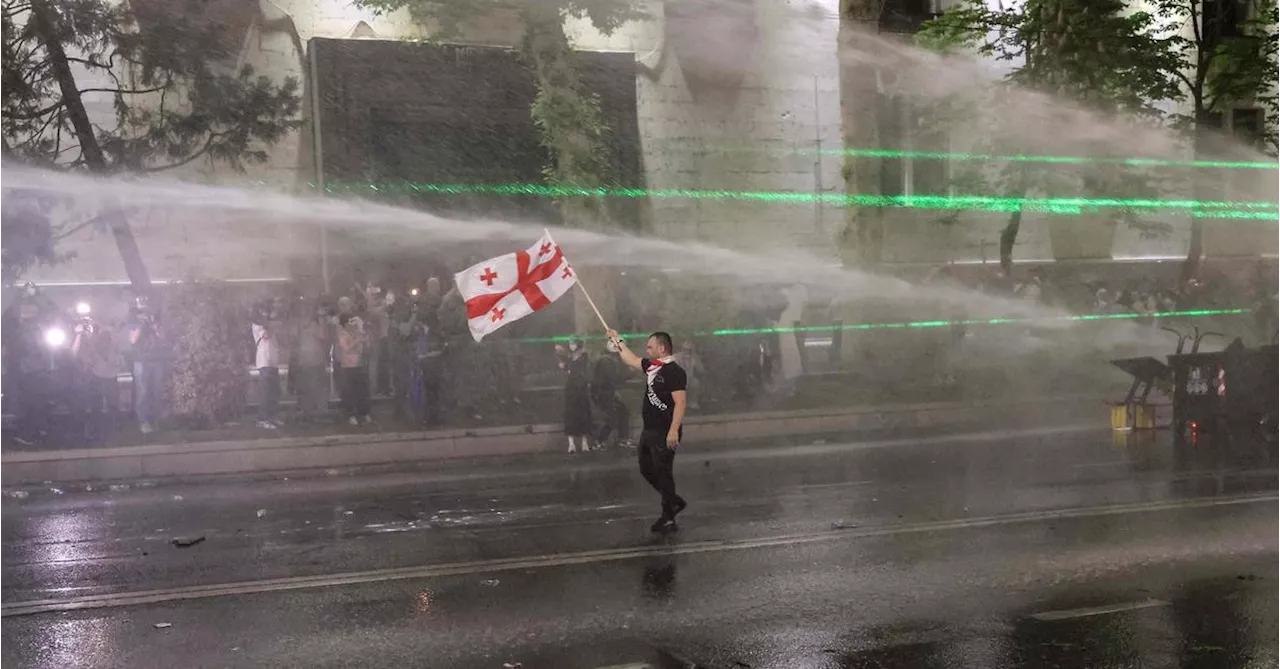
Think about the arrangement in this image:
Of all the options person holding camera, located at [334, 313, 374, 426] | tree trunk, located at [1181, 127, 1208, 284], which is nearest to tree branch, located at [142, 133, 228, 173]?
person holding camera, located at [334, 313, 374, 426]

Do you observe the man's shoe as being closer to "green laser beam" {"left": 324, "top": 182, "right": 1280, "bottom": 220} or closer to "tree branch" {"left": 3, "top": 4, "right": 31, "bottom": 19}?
"green laser beam" {"left": 324, "top": 182, "right": 1280, "bottom": 220}

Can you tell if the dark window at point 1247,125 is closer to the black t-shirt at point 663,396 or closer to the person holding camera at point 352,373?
the person holding camera at point 352,373

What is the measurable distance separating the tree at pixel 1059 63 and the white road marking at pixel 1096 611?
1557cm

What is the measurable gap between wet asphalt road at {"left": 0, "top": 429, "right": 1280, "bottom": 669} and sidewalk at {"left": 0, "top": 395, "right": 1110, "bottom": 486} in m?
1.02

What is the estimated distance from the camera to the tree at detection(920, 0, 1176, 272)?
69.7ft

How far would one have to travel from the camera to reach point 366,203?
78.8 feet

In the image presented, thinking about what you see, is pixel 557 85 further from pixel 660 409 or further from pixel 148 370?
pixel 660 409

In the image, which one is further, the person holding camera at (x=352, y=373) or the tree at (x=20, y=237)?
the tree at (x=20, y=237)

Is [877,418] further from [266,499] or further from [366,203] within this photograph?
[366,203]

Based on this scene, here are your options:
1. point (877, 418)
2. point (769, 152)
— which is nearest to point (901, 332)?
point (877, 418)

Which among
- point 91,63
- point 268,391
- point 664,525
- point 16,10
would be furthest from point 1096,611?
point 91,63

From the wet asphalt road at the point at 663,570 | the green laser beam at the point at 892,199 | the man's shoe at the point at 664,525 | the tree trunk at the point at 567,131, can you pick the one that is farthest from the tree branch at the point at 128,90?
the man's shoe at the point at 664,525

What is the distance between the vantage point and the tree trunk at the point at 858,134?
813 inches

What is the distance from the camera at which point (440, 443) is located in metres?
14.8
